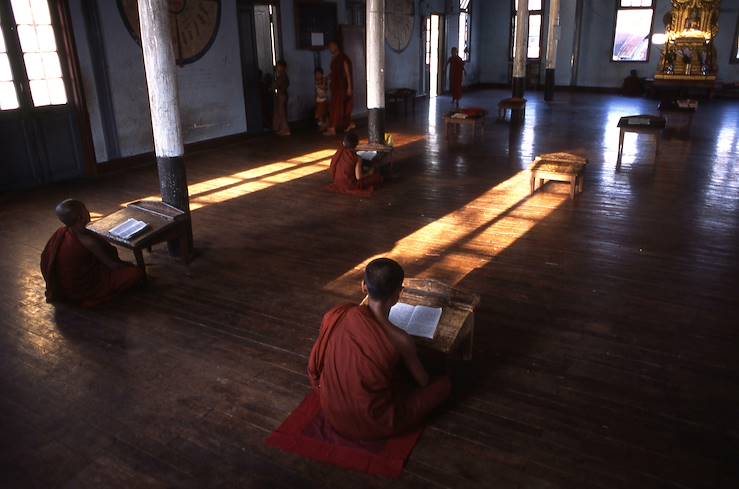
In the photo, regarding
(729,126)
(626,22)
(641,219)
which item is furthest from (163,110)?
(626,22)

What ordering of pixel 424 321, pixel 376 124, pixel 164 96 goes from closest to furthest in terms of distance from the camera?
1. pixel 424 321
2. pixel 164 96
3. pixel 376 124

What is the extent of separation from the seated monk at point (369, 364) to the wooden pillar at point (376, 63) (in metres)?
6.58

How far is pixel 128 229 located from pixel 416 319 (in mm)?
3005

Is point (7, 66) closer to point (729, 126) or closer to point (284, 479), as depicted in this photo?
point (284, 479)

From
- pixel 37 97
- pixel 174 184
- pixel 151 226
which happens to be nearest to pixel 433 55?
pixel 37 97

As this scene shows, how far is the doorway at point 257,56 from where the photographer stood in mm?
11766

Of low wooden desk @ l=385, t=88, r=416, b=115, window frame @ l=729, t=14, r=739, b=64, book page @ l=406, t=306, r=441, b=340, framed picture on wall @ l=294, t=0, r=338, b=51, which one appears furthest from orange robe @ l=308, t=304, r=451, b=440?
window frame @ l=729, t=14, r=739, b=64

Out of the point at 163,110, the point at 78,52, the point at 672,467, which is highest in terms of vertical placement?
the point at 78,52

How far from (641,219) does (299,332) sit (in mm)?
4459

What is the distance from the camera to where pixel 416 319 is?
11.5 feet

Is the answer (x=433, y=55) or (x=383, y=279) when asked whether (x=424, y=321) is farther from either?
(x=433, y=55)

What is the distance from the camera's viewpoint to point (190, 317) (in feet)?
15.1

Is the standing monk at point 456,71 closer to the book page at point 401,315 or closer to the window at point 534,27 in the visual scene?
the window at point 534,27

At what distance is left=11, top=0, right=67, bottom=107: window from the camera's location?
317 inches
